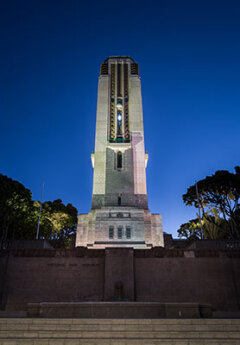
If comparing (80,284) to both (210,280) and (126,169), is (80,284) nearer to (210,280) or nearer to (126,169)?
(210,280)

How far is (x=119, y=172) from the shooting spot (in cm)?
4228

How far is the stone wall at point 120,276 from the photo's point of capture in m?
20.9

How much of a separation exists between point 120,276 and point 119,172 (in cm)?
2246

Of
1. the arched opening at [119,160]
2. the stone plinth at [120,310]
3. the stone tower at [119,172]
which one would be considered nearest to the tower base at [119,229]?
the stone tower at [119,172]

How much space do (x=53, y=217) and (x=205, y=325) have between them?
126 ft

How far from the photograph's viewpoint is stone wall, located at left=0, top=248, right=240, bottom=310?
20.9 meters

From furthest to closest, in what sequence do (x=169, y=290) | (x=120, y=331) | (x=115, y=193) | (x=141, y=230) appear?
(x=115, y=193)
(x=141, y=230)
(x=169, y=290)
(x=120, y=331)

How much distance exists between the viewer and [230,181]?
36.9 meters

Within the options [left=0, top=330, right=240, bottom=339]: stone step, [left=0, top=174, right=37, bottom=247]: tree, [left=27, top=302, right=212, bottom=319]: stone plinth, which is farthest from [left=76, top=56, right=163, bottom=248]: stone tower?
[left=0, top=330, right=240, bottom=339]: stone step

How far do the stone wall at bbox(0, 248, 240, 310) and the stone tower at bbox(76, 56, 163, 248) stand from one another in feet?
42.8

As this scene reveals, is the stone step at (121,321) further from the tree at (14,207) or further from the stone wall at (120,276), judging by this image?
the tree at (14,207)

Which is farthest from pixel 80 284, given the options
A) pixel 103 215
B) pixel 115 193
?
pixel 115 193

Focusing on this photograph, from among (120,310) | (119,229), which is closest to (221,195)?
(119,229)

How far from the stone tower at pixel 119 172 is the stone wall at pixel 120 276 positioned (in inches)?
514
